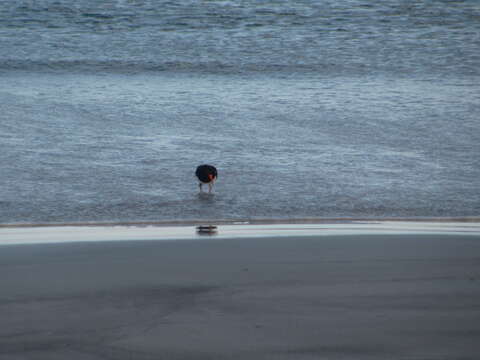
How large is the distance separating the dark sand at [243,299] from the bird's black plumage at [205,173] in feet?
6.50

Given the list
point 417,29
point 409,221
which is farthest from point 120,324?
point 417,29

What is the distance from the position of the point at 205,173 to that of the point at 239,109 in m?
5.32

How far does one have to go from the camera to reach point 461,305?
4.36m

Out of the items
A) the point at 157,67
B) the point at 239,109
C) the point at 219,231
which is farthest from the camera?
the point at 157,67

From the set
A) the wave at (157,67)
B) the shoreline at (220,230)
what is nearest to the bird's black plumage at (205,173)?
the shoreline at (220,230)

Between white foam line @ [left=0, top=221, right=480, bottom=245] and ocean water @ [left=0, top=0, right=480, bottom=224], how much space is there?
1.61 ft

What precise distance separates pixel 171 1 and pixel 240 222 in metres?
19.0

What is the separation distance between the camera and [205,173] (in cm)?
788

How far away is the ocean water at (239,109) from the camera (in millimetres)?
7859

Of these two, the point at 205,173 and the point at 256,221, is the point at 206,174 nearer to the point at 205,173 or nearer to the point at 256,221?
the point at 205,173

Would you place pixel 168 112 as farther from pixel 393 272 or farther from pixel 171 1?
pixel 171 1

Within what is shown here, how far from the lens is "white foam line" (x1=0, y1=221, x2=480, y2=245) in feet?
19.9

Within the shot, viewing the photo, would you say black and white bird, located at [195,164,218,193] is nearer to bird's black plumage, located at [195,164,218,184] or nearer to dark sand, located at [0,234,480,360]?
bird's black plumage, located at [195,164,218,184]

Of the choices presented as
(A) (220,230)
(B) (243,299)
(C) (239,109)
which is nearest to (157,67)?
(C) (239,109)
